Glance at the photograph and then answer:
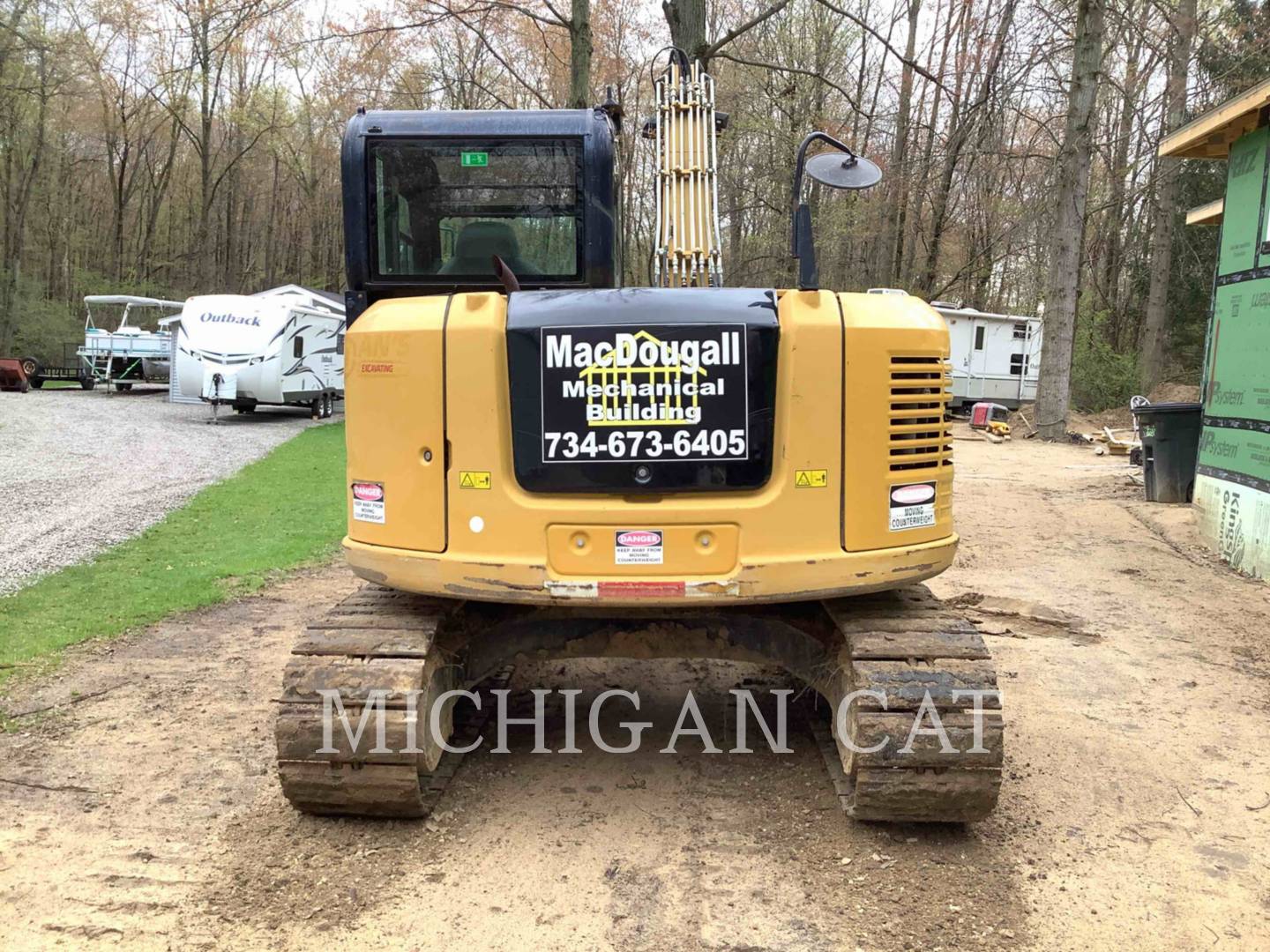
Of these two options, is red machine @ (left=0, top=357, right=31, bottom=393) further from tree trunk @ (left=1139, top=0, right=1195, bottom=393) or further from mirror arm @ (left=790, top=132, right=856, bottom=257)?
mirror arm @ (left=790, top=132, right=856, bottom=257)

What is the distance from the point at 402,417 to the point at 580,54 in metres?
13.3

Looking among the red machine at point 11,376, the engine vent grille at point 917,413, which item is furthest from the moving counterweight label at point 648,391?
the red machine at point 11,376

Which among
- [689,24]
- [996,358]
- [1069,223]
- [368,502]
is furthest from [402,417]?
[996,358]

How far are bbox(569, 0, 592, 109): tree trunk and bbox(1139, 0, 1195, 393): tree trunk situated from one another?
12.4 meters

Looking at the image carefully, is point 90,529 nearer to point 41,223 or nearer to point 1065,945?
point 1065,945

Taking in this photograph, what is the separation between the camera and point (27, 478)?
41.5 ft

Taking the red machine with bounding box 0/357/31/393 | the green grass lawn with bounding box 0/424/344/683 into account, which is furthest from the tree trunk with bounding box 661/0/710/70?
the red machine with bounding box 0/357/31/393

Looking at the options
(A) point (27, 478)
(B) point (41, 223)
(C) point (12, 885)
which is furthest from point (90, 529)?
(B) point (41, 223)

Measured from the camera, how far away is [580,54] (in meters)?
15.5

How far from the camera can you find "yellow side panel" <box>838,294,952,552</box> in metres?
3.60

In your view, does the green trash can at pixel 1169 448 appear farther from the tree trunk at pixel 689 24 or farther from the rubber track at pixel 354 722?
the rubber track at pixel 354 722

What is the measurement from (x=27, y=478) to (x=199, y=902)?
1136 centimetres

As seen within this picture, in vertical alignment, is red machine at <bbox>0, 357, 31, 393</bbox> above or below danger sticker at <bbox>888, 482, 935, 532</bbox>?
below

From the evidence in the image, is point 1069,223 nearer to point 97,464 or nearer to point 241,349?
point 241,349
